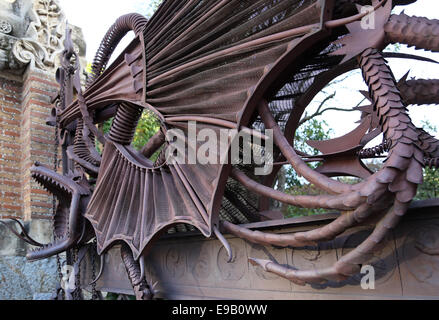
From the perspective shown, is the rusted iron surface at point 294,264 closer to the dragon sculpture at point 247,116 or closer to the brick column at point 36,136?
the dragon sculpture at point 247,116

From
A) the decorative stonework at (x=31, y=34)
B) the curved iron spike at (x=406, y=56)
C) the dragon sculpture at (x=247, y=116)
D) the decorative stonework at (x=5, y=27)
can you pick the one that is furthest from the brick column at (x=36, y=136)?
the curved iron spike at (x=406, y=56)

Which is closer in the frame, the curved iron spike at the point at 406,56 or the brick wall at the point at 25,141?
the curved iron spike at the point at 406,56

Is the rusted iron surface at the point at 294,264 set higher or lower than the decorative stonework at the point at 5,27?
lower

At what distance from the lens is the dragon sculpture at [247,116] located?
1200 millimetres

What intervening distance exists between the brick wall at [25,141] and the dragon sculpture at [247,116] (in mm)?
1115

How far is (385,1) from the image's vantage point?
129cm

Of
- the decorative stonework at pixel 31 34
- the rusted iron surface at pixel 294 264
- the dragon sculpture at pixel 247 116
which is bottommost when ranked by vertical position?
the rusted iron surface at pixel 294 264

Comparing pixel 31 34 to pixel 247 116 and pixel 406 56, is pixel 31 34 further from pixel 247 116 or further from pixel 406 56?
pixel 406 56

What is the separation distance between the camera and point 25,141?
3.90 metres

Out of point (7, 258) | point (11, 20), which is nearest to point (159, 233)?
point (7, 258)

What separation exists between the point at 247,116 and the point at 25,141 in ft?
10.7

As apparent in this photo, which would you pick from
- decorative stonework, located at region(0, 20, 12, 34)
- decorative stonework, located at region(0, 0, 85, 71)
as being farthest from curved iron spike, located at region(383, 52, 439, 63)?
decorative stonework, located at region(0, 20, 12, 34)

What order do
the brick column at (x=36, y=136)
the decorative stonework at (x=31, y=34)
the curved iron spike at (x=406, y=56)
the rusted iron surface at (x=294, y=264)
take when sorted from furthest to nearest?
the decorative stonework at (x=31, y=34) → the brick column at (x=36, y=136) → the curved iron spike at (x=406, y=56) → the rusted iron surface at (x=294, y=264)

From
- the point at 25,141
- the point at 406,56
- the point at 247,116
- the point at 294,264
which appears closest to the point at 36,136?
the point at 25,141
